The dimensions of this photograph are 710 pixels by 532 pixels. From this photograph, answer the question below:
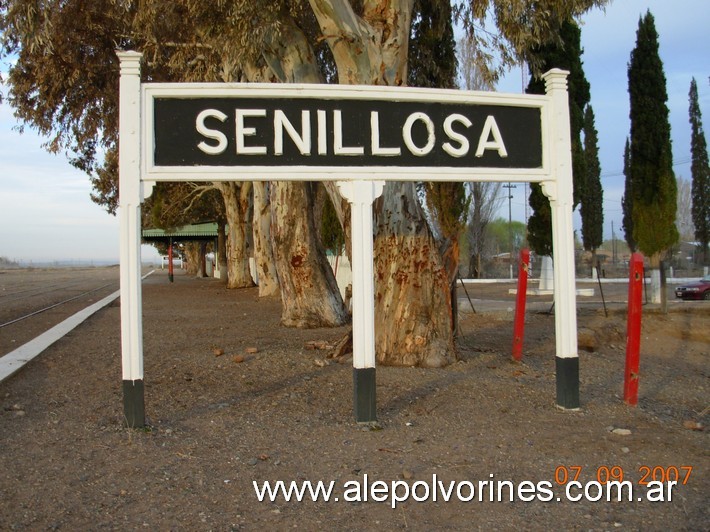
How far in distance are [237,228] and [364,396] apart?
25.4 metres

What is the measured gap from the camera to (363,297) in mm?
6102

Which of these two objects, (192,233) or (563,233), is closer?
(563,233)

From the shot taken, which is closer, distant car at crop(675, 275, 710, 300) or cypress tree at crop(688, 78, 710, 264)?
distant car at crop(675, 275, 710, 300)

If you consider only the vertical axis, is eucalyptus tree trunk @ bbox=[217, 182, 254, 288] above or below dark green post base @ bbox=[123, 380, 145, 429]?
above

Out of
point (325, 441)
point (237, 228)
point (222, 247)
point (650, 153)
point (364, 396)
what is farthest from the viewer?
point (222, 247)

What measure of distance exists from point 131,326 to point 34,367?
3.94 m

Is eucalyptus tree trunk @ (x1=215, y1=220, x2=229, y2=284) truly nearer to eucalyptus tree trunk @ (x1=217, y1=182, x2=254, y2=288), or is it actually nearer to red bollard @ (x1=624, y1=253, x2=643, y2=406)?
eucalyptus tree trunk @ (x1=217, y1=182, x2=254, y2=288)

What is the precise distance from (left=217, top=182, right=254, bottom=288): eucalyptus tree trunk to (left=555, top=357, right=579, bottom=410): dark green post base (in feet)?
77.1

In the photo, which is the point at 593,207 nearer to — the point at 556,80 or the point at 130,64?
the point at 556,80

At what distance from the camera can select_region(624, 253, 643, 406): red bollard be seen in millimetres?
6727

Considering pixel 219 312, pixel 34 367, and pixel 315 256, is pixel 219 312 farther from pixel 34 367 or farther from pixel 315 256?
pixel 34 367

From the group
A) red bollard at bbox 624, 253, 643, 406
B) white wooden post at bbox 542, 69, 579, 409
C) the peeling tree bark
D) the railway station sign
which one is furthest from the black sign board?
the peeling tree bark

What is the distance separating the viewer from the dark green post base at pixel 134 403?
5820 millimetres

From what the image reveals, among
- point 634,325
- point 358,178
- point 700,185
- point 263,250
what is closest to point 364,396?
point 358,178
